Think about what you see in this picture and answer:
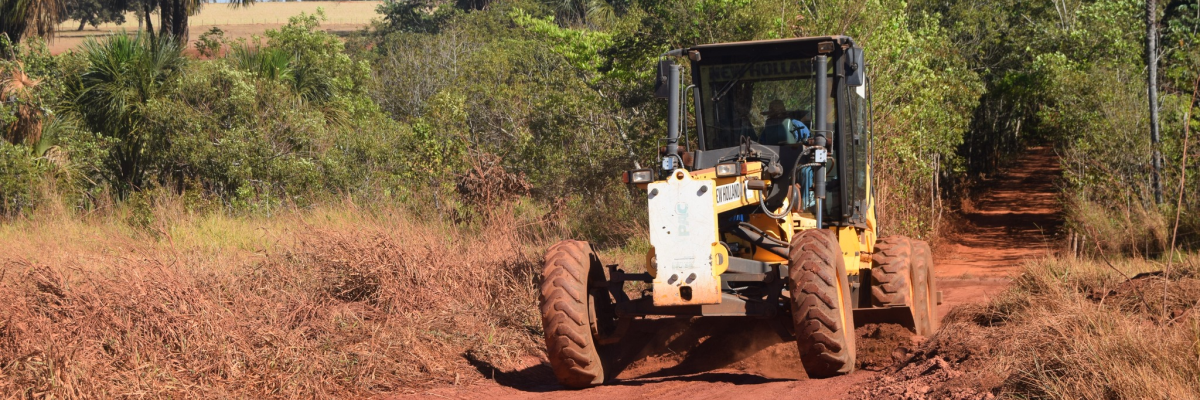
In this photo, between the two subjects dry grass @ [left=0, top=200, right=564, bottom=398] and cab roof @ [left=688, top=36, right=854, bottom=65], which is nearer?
dry grass @ [left=0, top=200, right=564, bottom=398]

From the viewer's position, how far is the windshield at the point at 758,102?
8023mm

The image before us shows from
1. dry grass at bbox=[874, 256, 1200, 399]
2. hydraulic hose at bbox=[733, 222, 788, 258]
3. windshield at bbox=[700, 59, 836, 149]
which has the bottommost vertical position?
dry grass at bbox=[874, 256, 1200, 399]

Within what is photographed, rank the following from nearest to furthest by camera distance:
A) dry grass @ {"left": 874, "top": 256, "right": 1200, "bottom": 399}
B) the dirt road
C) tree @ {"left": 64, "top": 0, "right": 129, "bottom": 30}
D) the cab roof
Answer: dry grass @ {"left": 874, "top": 256, "right": 1200, "bottom": 399}
the dirt road
the cab roof
tree @ {"left": 64, "top": 0, "right": 129, "bottom": 30}

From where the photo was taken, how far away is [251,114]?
15820 mm

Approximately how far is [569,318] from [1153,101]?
11320 mm

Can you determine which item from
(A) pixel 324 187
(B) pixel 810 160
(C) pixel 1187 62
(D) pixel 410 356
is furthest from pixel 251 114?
(C) pixel 1187 62

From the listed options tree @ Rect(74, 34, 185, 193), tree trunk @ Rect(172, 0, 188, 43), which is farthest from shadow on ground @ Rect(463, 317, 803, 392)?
tree trunk @ Rect(172, 0, 188, 43)

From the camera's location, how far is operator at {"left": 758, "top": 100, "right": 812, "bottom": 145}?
26.3 ft

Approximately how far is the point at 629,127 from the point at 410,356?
8.82 m

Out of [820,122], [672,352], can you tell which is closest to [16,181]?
[672,352]

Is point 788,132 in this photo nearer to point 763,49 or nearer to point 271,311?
point 763,49

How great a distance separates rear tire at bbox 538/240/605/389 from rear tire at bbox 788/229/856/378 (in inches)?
53.8

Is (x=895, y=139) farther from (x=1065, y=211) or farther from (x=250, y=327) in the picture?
(x=250, y=327)

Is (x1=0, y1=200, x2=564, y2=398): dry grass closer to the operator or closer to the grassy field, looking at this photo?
the operator
